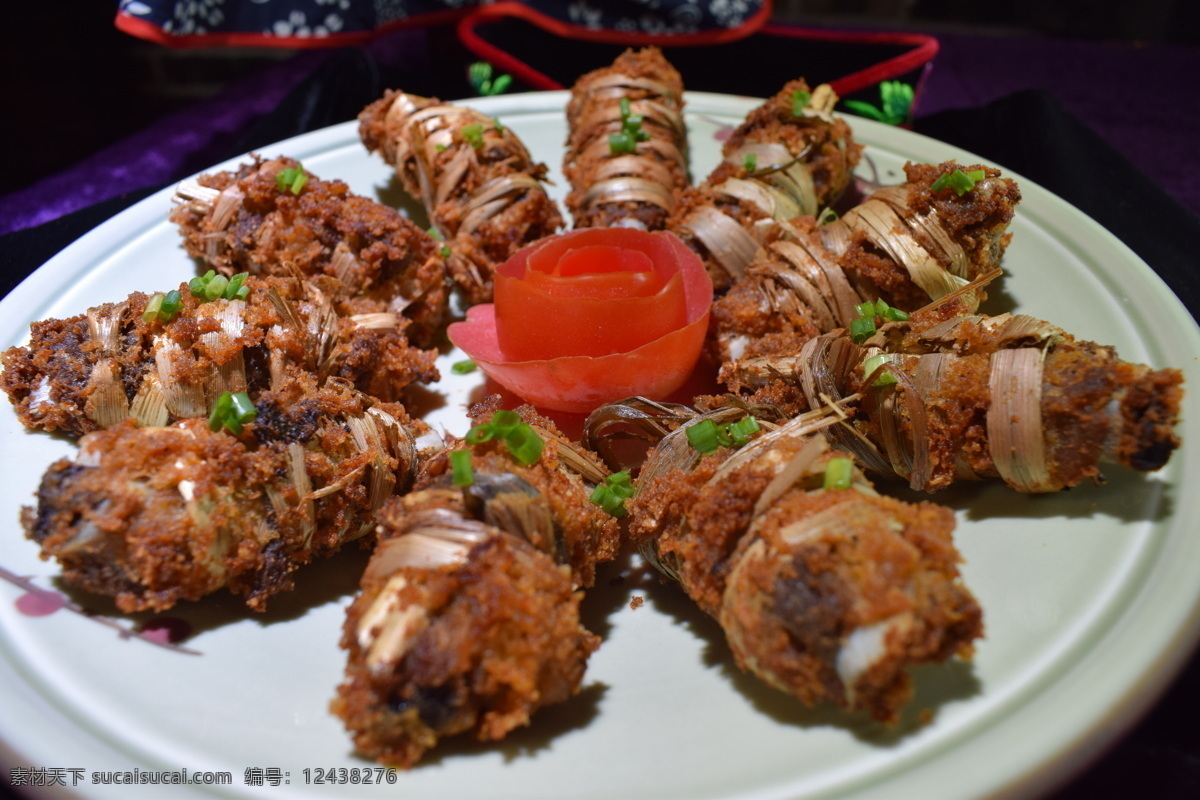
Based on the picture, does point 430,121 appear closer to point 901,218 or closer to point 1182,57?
point 901,218

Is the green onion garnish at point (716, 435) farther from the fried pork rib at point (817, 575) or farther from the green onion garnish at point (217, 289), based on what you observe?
the green onion garnish at point (217, 289)

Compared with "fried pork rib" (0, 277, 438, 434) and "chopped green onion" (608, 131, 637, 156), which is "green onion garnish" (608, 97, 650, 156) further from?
"fried pork rib" (0, 277, 438, 434)

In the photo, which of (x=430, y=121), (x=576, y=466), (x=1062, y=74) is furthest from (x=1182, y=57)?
(x=576, y=466)

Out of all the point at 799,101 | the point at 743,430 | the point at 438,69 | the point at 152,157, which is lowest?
the point at 152,157

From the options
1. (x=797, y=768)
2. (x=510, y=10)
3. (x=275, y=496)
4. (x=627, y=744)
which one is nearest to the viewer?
(x=797, y=768)

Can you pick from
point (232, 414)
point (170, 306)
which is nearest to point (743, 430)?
point (232, 414)

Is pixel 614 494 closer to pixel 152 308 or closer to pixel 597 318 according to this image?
pixel 597 318
